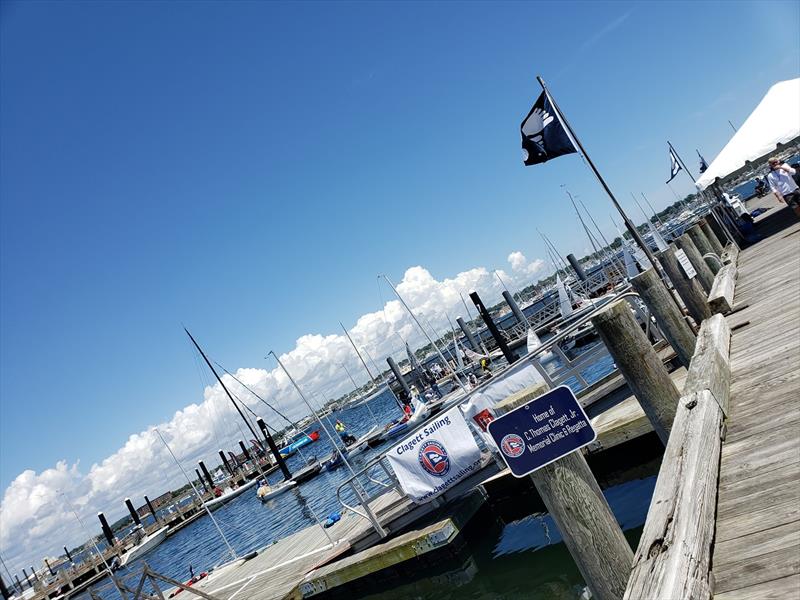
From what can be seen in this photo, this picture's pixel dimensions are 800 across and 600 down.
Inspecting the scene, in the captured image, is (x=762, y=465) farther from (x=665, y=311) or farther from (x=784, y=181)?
(x=784, y=181)

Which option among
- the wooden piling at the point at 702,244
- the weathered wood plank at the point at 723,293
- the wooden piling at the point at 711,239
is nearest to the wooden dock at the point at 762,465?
the weathered wood plank at the point at 723,293

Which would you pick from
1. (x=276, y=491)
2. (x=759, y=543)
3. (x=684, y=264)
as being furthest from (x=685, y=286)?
(x=276, y=491)

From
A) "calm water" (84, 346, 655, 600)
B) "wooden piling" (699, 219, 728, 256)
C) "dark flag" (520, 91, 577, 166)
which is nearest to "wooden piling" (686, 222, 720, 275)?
"wooden piling" (699, 219, 728, 256)

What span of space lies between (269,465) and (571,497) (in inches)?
2942

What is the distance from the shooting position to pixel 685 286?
9633 mm

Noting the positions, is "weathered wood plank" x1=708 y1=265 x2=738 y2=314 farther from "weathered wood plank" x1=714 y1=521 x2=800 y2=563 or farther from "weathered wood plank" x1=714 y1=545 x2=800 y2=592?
"weathered wood plank" x1=714 y1=545 x2=800 y2=592

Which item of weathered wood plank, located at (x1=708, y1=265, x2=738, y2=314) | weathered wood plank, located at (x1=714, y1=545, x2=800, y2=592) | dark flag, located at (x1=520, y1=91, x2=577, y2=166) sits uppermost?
dark flag, located at (x1=520, y1=91, x2=577, y2=166)

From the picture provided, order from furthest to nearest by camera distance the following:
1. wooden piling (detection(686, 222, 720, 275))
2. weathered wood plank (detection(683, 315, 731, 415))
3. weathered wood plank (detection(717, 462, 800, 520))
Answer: wooden piling (detection(686, 222, 720, 275)) → weathered wood plank (detection(683, 315, 731, 415)) → weathered wood plank (detection(717, 462, 800, 520))

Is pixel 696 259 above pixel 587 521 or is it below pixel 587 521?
above

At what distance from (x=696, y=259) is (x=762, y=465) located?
8.67 meters

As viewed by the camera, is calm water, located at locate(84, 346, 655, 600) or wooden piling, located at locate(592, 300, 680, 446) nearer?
wooden piling, located at locate(592, 300, 680, 446)

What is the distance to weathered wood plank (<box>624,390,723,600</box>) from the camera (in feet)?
7.77

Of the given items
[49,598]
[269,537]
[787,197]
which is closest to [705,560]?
[787,197]

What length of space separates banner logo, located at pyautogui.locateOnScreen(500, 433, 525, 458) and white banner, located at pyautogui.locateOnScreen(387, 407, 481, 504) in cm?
510
